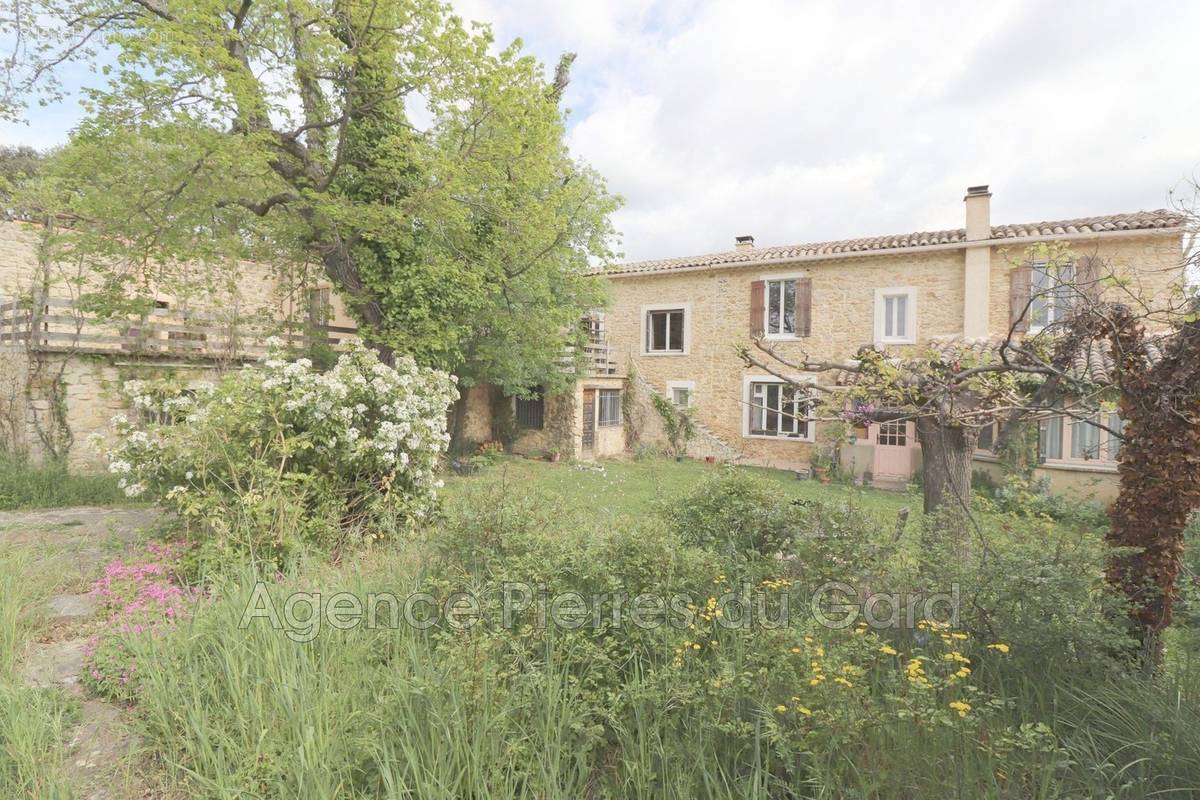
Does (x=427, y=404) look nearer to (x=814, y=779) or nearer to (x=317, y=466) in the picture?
(x=317, y=466)

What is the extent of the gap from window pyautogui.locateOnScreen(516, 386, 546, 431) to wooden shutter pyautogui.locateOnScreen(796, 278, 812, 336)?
7845mm

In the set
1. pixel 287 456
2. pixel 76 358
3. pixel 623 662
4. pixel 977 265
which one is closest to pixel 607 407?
pixel 977 265

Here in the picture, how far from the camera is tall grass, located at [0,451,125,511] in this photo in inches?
325

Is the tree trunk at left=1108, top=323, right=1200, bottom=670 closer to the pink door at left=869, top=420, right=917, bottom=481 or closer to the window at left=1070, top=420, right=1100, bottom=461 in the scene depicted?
the window at left=1070, top=420, right=1100, bottom=461

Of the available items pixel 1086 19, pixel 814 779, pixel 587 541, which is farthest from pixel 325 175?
pixel 814 779

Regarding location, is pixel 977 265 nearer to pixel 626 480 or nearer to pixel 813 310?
pixel 813 310

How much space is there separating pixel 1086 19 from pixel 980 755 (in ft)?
17.5

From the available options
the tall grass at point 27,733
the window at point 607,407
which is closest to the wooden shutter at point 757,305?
the window at point 607,407

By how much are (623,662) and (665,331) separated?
16018 millimetres

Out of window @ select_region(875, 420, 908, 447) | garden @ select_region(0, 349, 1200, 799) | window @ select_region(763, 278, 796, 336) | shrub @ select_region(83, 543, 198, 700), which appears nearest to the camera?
garden @ select_region(0, 349, 1200, 799)

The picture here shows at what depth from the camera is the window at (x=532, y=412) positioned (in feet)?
57.7

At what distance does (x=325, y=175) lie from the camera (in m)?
9.41

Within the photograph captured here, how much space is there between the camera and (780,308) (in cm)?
1655

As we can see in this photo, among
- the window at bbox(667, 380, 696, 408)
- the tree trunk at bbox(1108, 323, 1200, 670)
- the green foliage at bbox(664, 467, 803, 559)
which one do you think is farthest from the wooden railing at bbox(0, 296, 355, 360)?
the window at bbox(667, 380, 696, 408)
